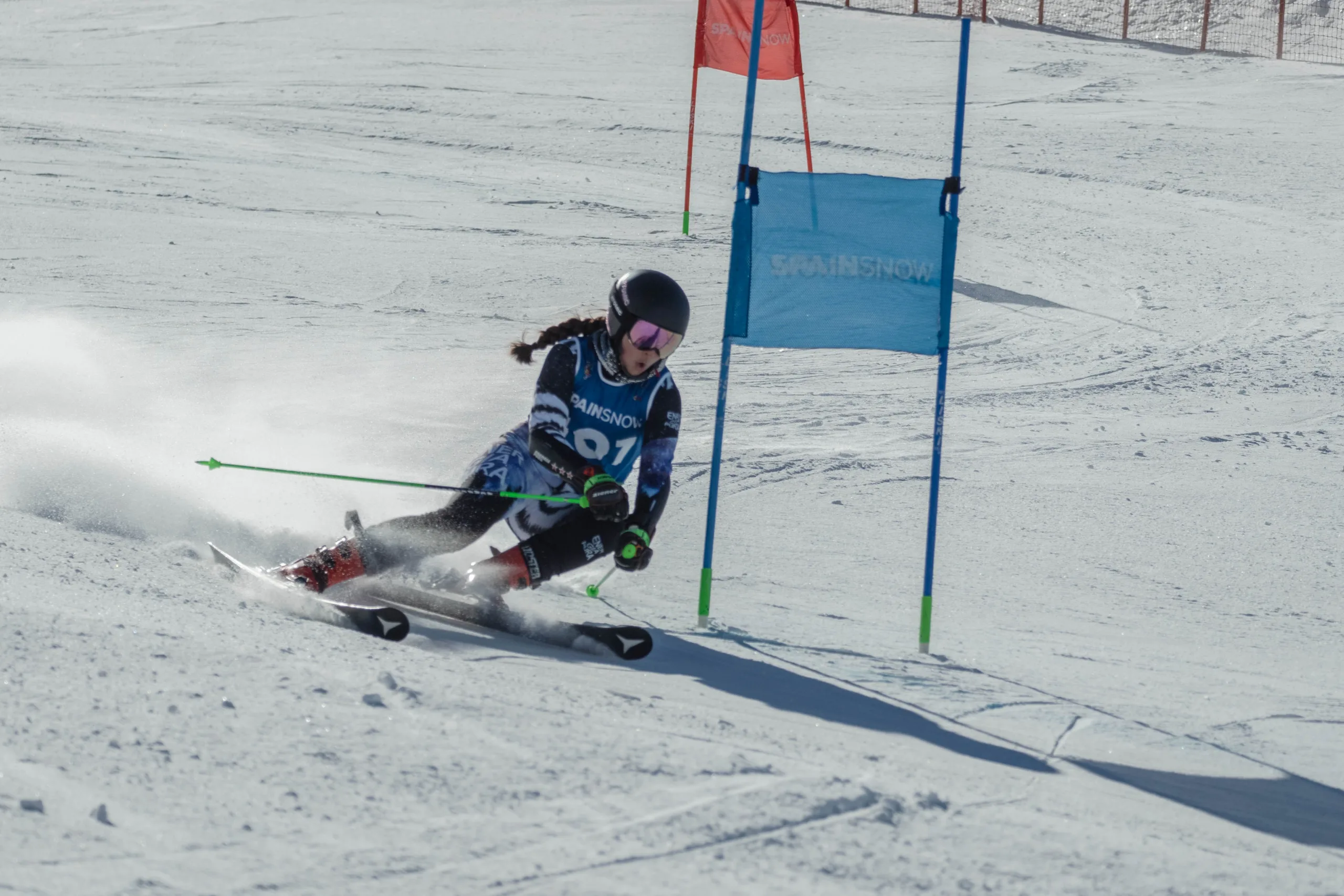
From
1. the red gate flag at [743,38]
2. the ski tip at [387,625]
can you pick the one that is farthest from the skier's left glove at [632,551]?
the red gate flag at [743,38]

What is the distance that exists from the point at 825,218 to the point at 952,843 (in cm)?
246

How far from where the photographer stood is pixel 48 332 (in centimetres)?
859

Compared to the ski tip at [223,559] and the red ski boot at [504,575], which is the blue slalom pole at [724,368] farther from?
the ski tip at [223,559]

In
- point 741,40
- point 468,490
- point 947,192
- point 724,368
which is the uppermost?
point 741,40

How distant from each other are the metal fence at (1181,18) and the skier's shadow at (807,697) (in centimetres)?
2498

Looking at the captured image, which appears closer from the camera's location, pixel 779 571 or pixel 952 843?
pixel 952 843

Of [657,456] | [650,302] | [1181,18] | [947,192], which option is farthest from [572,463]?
[1181,18]

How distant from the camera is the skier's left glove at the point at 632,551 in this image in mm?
4406

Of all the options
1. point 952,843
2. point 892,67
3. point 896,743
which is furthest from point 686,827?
point 892,67

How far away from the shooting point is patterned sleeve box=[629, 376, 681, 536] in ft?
15.1

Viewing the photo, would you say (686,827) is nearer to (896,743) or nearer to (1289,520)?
(896,743)

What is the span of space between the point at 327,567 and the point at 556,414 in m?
0.92

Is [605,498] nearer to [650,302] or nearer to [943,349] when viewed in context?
[650,302]

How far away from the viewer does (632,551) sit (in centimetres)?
441
